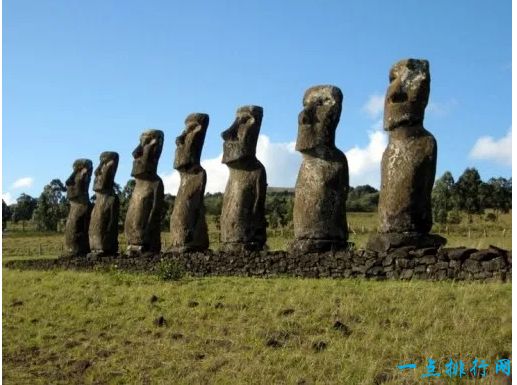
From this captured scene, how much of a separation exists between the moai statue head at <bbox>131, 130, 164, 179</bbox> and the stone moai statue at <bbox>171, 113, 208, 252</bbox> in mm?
1337

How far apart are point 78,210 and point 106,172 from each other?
1.66 meters

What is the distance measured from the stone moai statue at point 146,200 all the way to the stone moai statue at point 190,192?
4.36 ft

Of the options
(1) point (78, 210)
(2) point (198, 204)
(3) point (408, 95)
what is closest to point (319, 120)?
(3) point (408, 95)

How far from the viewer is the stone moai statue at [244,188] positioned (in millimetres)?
15570

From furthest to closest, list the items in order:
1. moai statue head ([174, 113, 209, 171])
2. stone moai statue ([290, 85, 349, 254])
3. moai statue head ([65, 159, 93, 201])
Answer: moai statue head ([65, 159, 93, 201]) → moai statue head ([174, 113, 209, 171]) → stone moai statue ([290, 85, 349, 254])

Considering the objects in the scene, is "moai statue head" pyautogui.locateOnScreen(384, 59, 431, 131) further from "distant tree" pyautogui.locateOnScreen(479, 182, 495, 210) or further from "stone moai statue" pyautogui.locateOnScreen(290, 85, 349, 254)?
"distant tree" pyautogui.locateOnScreen(479, 182, 495, 210)

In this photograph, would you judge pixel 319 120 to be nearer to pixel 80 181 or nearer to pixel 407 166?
pixel 407 166

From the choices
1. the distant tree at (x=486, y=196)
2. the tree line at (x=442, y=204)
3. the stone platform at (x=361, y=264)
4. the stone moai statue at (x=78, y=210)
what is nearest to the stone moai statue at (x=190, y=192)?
the stone platform at (x=361, y=264)

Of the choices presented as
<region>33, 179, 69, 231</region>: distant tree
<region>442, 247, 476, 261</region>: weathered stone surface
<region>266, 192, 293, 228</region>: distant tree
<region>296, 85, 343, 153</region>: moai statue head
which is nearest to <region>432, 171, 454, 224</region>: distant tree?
<region>266, 192, 293, 228</region>: distant tree

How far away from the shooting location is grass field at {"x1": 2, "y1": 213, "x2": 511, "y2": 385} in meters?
6.98

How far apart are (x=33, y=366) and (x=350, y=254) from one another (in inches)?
249

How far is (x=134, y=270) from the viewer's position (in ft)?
54.2

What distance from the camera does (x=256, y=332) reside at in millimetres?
8477

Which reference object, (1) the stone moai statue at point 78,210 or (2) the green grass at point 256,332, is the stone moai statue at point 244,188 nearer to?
(2) the green grass at point 256,332
